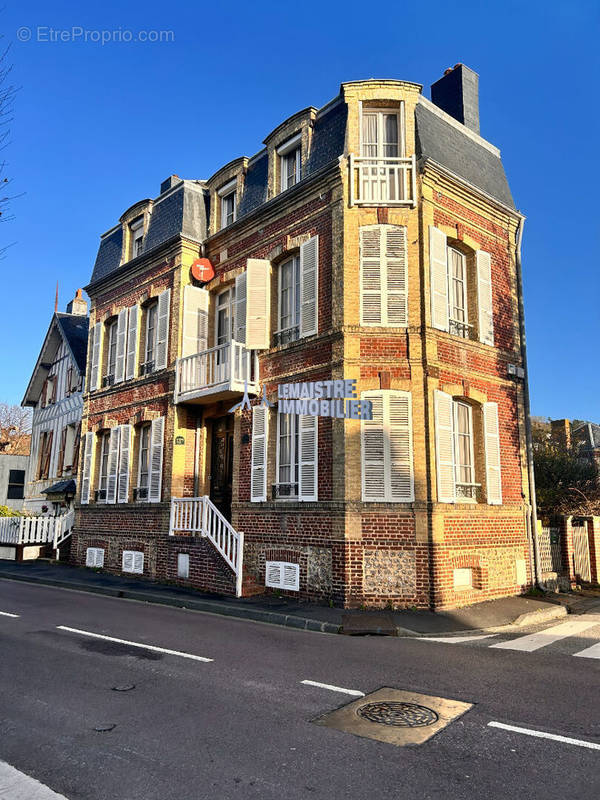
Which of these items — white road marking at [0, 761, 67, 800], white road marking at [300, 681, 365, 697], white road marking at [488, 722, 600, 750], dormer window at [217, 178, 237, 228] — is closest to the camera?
white road marking at [0, 761, 67, 800]

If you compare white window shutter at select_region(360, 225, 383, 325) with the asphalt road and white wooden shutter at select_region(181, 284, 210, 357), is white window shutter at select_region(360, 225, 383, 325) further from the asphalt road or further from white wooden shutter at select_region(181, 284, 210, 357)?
the asphalt road

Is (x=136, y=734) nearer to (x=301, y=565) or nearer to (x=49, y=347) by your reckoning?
(x=301, y=565)

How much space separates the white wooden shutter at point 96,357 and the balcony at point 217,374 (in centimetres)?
513

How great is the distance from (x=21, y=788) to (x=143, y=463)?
541 inches

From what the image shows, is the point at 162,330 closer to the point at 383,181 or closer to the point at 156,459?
the point at 156,459

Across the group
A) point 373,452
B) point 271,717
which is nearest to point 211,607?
point 373,452

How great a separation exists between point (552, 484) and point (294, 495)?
11.1 m

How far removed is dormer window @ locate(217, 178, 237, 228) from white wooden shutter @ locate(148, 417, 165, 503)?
220 inches

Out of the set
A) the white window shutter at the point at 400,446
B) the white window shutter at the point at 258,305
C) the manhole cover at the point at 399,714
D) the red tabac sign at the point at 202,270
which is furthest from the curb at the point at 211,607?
the red tabac sign at the point at 202,270

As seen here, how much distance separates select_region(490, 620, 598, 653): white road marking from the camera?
27.9ft

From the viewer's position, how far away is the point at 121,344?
18.3 metres

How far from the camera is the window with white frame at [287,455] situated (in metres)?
12.8

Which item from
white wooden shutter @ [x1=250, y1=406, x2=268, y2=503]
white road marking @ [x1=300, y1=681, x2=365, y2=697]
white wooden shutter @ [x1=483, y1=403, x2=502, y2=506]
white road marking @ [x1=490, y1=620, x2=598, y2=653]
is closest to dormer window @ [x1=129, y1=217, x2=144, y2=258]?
white wooden shutter @ [x1=250, y1=406, x2=268, y2=503]

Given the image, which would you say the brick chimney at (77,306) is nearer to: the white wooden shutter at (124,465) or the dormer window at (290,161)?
the white wooden shutter at (124,465)
